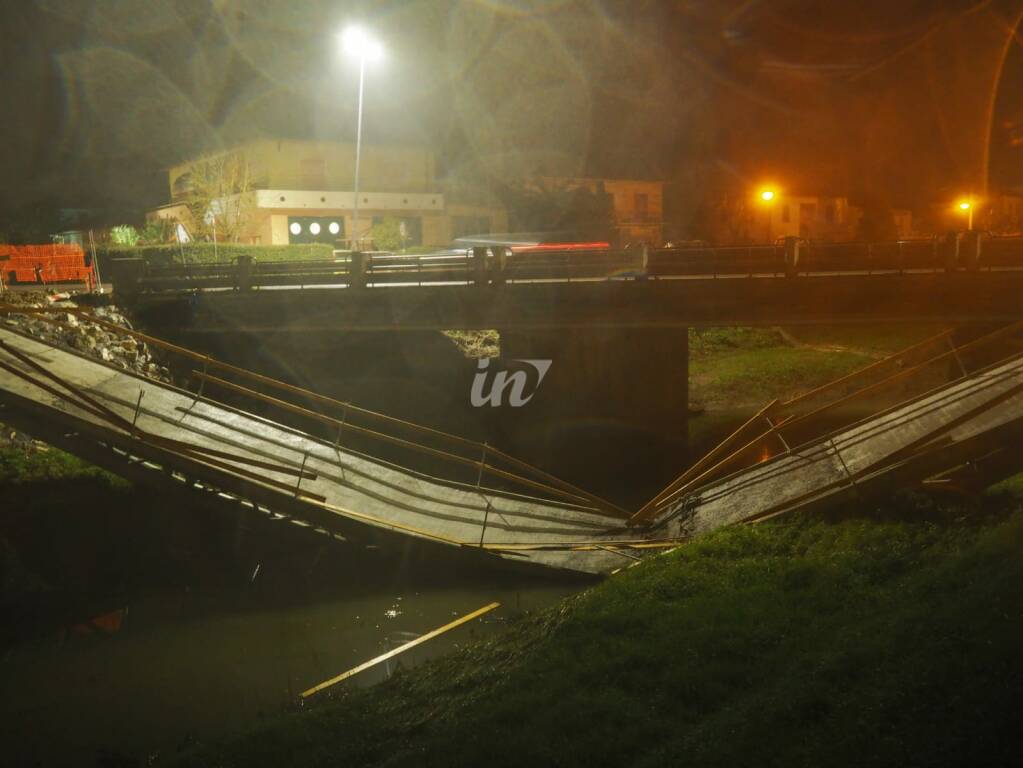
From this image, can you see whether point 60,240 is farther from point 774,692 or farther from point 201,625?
point 774,692

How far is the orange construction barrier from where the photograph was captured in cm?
2839

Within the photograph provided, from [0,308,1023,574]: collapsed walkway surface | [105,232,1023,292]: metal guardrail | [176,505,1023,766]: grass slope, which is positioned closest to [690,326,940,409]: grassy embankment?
[105,232,1023,292]: metal guardrail

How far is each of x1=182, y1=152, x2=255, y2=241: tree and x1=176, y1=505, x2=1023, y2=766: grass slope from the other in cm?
3957

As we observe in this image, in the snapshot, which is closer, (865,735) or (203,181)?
(865,735)

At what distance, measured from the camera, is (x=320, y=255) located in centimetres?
4191

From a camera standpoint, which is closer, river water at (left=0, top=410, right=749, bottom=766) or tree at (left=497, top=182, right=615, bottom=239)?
river water at (left=0, top=410, right=749, bottom=766)

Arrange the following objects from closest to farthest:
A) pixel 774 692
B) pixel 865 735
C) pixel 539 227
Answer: pixel 865 735 < pixel 774 692 < pixel 539 227

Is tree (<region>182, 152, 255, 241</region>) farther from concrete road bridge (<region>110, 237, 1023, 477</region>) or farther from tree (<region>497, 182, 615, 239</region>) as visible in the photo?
tree (<region>497, 182, 615, 239</region>)

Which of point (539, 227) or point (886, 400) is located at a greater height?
point (539, 227)

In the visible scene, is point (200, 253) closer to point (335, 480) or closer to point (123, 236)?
point (123, 236)

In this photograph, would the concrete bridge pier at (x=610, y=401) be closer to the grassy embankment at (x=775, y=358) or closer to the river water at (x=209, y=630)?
the grassy embankment at (x=775, y=358)

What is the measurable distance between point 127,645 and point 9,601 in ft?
11.1

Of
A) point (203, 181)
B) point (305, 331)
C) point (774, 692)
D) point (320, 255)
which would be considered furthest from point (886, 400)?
point (203, 181)

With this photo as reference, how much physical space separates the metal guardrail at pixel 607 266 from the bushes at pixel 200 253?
7.15 meters
